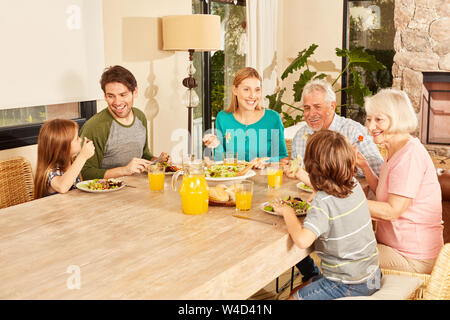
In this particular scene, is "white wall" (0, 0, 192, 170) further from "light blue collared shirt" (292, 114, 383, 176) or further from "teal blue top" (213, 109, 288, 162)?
"light blue collared shirt" (292, 114, 383, 176)

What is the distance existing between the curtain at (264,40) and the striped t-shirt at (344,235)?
377 centimetres

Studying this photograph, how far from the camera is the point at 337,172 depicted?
1667 millimetres

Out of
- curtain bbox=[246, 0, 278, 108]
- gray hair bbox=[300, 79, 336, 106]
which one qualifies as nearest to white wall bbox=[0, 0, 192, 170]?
curtain bbox=[246, 0, 278, 108]

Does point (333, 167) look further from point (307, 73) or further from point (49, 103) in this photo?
point (307, 73)

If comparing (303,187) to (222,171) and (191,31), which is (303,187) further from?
(191,31)

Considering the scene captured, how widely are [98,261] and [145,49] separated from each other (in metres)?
2.99

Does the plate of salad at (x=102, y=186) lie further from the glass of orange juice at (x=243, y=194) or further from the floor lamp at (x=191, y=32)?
the floor lamp at (x=191, y=32)

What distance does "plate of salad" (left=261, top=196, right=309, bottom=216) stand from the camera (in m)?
1.85

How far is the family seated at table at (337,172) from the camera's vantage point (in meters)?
1.68

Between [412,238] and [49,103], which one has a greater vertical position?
[49,103]

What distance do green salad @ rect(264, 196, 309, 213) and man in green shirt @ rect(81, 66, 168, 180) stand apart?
903 mm
